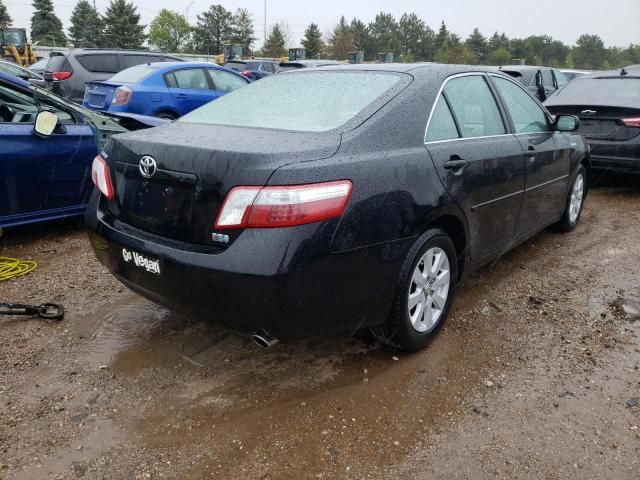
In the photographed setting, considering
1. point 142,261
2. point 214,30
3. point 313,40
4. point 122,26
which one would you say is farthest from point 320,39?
point 142,261

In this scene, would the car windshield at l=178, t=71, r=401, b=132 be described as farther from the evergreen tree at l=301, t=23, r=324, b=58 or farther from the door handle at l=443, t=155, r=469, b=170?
the evergreen tree at l=301, t=23, r=324, b=58

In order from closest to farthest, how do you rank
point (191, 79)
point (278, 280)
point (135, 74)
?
point (278, 280)
point (135, 74)
point (191, 79)

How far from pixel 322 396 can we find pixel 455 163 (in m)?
1.41

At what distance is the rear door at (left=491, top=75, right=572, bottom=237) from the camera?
3934 mm

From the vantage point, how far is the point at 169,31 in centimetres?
8000

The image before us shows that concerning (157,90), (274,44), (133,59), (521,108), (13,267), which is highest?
(274,44)

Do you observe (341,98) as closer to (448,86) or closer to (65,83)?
(448,86)

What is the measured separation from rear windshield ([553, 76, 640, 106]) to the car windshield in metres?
4.78

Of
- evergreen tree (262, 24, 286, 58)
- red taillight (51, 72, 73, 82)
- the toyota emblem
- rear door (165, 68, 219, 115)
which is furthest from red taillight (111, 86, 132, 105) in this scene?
evergreen tree (262, 24, 286, 58)

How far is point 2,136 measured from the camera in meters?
4.29

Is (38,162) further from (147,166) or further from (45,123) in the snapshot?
(147,166)

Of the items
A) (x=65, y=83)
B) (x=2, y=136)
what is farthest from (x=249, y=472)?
(x=65, y=83)

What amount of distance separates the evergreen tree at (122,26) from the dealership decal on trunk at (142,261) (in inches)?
2629

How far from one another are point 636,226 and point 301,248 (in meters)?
4.81
